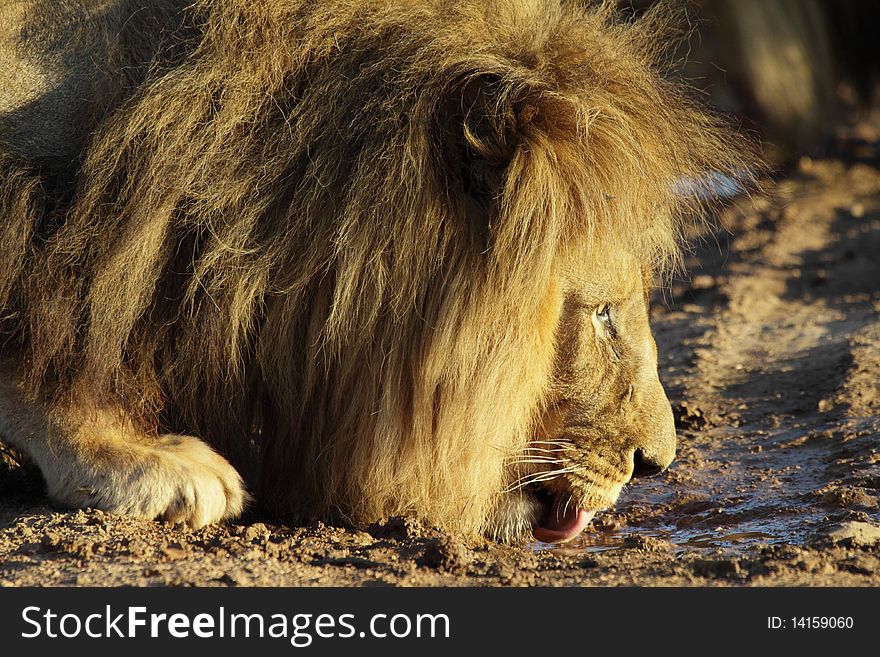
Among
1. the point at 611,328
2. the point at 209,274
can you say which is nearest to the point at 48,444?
the point at 209,274

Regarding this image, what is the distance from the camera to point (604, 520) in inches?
136

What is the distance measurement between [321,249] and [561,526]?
948mm

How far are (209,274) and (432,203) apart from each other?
21.5 inches

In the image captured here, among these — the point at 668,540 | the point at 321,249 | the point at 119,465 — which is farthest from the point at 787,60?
the point at 119,465

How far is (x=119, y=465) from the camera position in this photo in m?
2.81

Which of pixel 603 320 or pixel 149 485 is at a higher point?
pixel 603 320

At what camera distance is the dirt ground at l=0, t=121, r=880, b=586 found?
2641 millimetres

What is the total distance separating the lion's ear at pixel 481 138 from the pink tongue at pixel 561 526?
80cm

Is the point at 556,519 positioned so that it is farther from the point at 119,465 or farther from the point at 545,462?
the point at 119,465

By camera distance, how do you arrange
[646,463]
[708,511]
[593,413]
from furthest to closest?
[708,511] → [646,463] → [593,413]

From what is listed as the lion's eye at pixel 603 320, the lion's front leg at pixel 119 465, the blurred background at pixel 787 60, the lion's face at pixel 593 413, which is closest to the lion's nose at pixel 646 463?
the lion's face at pixel 593 413

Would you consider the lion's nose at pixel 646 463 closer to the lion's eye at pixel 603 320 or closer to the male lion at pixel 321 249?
the male lion at pixel 321 249

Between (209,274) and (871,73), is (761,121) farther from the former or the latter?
(209,274)

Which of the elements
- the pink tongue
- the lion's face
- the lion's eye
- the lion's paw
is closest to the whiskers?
the lion's face
